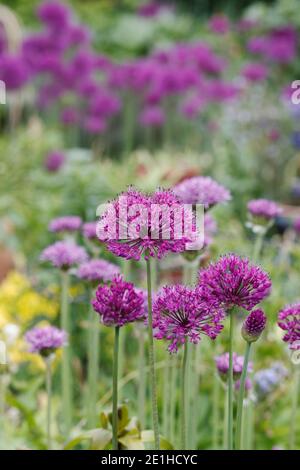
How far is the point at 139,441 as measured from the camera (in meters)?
0.79

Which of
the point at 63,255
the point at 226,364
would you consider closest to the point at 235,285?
the point at 226,364

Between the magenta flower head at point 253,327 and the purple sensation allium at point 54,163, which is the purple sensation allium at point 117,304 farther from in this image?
the purple sensation allium at point 54,163

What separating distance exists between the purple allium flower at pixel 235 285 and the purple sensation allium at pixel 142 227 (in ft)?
0.12

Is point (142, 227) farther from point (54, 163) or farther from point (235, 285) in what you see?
point (54, 163)

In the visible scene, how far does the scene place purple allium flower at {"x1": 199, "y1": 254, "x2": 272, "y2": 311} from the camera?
0.60m

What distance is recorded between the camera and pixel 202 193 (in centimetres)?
85

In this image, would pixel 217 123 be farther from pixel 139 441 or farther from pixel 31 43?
pixel 139 441

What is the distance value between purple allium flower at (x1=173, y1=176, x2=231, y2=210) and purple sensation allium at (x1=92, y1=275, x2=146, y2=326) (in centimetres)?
24

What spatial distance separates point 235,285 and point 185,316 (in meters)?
0.04

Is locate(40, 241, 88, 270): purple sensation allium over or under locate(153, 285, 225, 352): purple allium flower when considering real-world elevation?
over

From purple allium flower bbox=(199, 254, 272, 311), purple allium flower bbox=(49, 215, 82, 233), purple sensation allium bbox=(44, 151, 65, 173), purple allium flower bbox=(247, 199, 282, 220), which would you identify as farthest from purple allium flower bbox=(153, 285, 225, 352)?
purple sensation allium bbox=(44, 151, 65, 173)

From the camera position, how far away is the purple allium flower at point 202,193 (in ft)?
2.79

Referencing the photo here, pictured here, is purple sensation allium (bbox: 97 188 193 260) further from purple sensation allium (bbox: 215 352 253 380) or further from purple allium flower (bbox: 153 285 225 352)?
purple sensation allium (bbox: 215 352 253 380)

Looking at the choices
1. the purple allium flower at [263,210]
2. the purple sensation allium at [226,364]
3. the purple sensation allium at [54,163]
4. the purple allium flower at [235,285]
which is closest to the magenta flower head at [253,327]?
the purple allium flower at [235,285]
